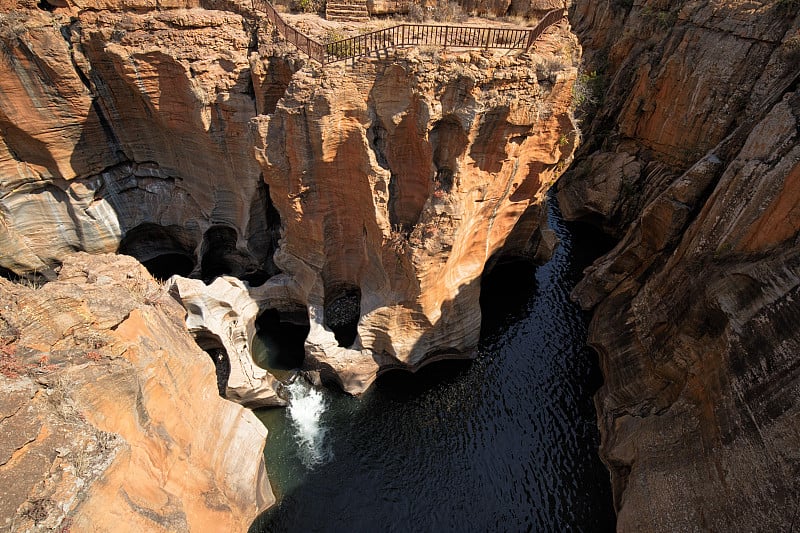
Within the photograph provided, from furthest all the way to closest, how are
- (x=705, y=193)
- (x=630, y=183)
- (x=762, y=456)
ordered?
1. (x=630, y=183)
2. (x=705, y=193)
3. (x=762, y=456)

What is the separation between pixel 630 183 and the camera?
22.4m

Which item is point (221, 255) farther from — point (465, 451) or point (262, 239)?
point (465, 451)

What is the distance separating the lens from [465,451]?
41.1ft

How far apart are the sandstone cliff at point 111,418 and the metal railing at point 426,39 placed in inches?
326

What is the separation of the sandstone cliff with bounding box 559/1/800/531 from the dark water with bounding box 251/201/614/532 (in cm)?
103

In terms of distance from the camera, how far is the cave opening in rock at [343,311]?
15901 millimetres

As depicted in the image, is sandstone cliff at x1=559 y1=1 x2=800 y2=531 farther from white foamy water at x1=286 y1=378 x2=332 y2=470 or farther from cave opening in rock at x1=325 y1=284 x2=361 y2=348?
cave opening in rock at x1=325 y1=284 x2=361 y2=348

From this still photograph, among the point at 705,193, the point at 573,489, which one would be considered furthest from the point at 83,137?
the point at 705,193

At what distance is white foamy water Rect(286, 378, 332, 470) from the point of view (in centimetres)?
1230

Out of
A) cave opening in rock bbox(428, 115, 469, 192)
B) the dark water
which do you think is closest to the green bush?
cave opening in rock bbox(428, 115, 469, 192)

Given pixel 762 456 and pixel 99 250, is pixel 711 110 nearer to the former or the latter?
pixel 762 456

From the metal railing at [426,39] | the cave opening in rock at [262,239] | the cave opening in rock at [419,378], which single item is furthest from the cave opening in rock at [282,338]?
the metal railing at [426,39]

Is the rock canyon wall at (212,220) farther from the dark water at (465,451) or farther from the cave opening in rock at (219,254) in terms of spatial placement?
the dark water at (465,451)

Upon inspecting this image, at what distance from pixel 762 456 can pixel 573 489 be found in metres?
5.08
